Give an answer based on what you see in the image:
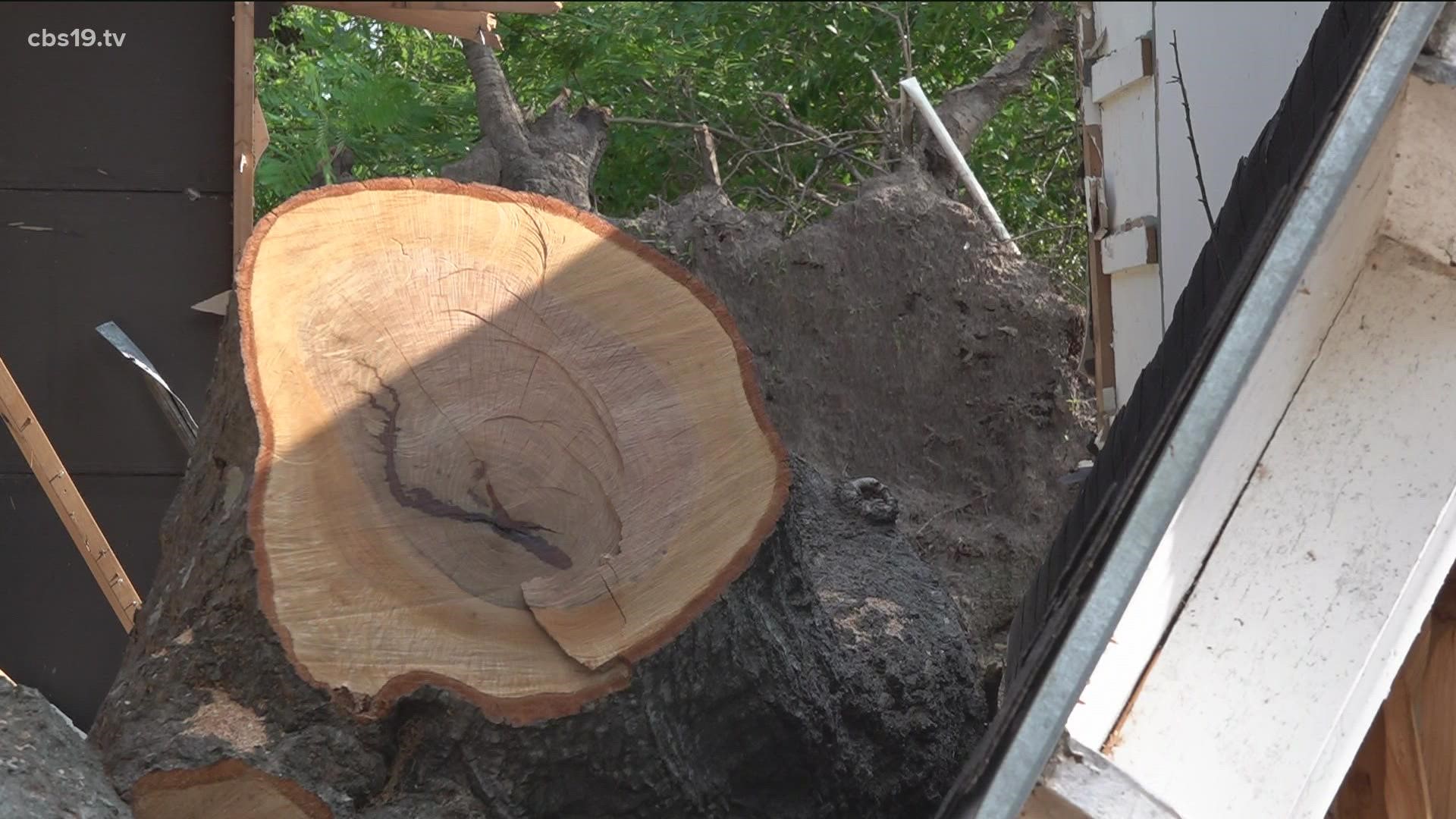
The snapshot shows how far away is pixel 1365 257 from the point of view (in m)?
1.93

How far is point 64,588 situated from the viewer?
3932mm

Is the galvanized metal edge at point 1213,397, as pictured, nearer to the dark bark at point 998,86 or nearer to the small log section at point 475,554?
the small log section at point 475,554

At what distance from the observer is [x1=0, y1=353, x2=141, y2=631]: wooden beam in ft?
10.5

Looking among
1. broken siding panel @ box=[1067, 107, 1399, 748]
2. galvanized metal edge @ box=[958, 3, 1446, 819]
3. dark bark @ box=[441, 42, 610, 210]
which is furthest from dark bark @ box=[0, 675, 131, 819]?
dark bark @ box=[441, 42, 610, 210]

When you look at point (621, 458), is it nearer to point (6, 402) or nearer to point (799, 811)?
point (799, 811)

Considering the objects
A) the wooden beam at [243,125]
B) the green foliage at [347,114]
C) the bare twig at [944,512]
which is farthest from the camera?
the green foliage at [347,114]

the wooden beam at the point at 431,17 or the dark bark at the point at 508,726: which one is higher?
the wooden beam at the point at 431,17

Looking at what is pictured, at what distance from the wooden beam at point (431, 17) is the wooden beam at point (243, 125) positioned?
1.53 ft

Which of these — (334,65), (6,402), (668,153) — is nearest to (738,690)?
(6,402)

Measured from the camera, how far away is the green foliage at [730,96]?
7594 millimetres

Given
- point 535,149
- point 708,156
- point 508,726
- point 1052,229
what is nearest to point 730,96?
point 1052,229

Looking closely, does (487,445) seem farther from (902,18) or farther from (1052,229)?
(902,18)

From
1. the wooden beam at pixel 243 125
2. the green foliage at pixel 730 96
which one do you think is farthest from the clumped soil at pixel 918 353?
the green foliage at pixel 730 96

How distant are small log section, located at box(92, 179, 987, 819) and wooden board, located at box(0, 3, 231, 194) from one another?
6.29 ft
